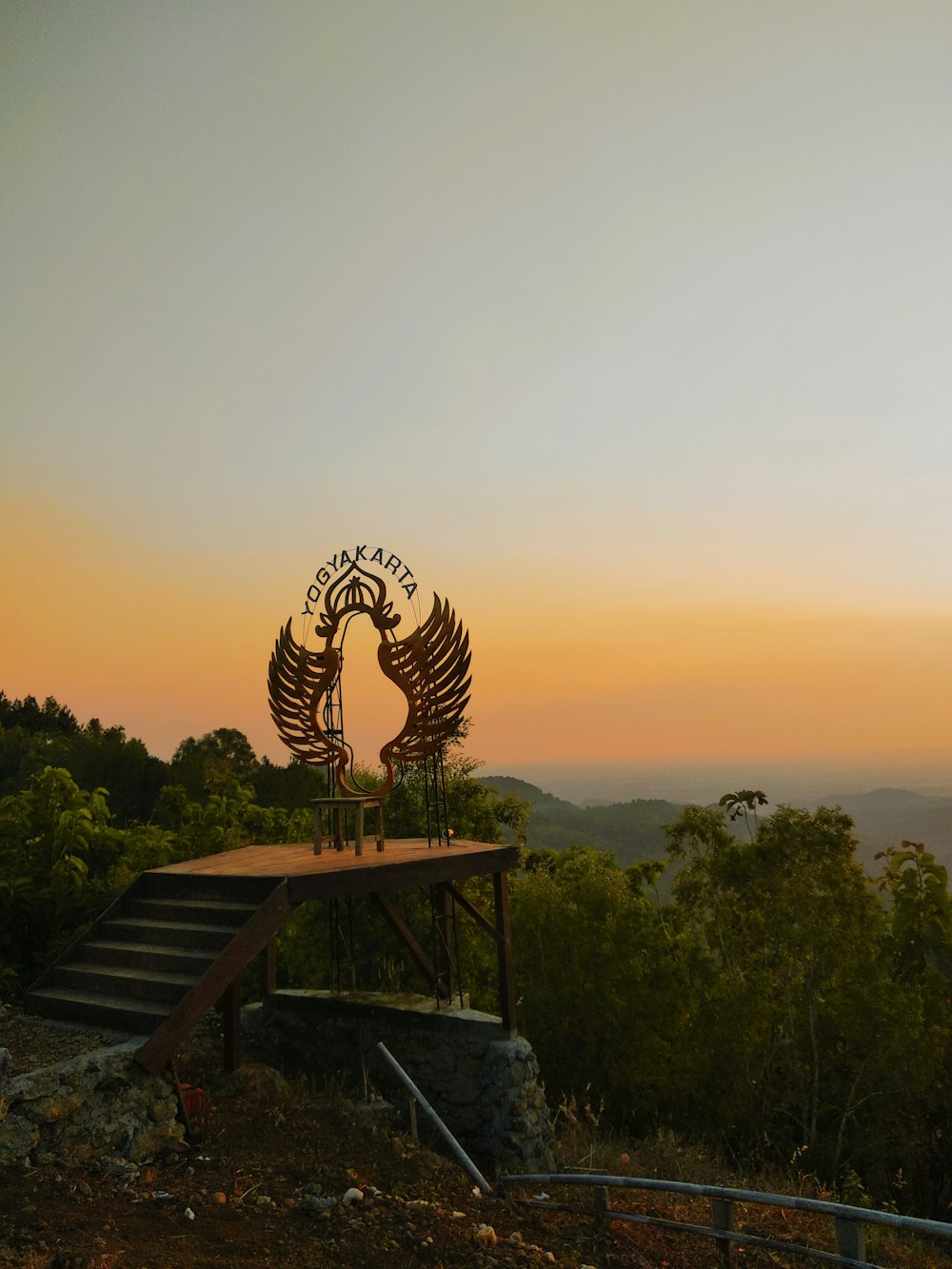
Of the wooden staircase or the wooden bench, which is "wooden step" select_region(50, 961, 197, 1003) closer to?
the wooden staircase

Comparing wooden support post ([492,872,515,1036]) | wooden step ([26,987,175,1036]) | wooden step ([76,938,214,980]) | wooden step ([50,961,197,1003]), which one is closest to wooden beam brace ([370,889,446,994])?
wooden support post ([492,872,515,1036])

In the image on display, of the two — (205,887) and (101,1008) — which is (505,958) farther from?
(101,1008)

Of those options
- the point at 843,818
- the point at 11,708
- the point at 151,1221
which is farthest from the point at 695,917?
the point at 11,708

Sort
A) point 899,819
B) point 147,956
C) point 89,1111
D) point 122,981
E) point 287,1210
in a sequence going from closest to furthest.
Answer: point 287,1210, point 89,1111, point 122,981, point 147,956, point 899,819

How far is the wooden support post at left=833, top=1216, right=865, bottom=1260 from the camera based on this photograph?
506cm

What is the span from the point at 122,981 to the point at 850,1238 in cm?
580

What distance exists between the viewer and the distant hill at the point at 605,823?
4209cm

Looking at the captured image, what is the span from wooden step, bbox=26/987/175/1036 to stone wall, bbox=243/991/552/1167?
11.3 ft

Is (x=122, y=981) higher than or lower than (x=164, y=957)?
lower

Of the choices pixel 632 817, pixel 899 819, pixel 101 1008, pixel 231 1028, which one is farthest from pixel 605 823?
pixel 101 1008

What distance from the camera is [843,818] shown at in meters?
14.3

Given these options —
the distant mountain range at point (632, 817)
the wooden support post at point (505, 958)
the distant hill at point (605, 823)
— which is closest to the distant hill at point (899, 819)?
the distant mountain range at point (632, 817)

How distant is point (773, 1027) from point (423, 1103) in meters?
9.55

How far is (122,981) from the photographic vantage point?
771cm
